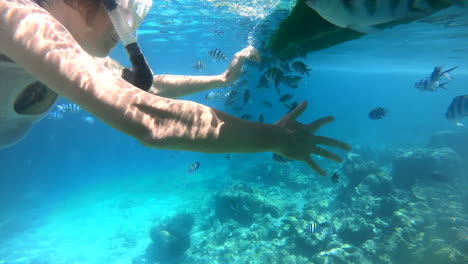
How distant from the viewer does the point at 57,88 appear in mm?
1515

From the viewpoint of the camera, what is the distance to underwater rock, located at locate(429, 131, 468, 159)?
24.1 metres

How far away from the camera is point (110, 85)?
1.57m

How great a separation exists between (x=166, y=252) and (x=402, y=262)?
399 inches

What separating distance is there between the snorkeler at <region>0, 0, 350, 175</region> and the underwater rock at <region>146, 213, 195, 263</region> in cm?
1127

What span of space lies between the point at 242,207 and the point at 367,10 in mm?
11730

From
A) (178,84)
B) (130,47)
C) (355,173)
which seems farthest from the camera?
(355,173)

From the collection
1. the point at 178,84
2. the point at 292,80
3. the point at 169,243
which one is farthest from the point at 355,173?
the point at 178,84

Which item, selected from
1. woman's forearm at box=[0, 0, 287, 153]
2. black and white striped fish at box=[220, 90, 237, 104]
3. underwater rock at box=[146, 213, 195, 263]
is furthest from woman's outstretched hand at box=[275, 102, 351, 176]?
underwater rock at box=[146, 213, 195, 263]

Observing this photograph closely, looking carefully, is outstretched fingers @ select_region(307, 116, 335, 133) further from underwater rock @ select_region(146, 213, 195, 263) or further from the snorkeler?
underwater rock @ select_region(146, 213, 195, 263)

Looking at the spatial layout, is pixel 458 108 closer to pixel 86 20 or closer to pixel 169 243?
pixel 86 20

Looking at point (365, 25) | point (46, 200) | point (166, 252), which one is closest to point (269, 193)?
point (166, 252)

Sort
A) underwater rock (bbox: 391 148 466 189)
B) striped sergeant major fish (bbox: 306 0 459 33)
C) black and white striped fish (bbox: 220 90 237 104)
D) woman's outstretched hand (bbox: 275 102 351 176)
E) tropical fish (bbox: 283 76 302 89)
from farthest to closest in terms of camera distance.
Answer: underwater rock (bbox: 391 148 466 189) < black and white striped fish (bbox: 220 90 237 104) < tropical fish (bbox: 283 76 302 89) < woman's outstretched hand (bbox: 275 102 351 176) < striped sergeant major fish (bbox: 306 0 459 33)

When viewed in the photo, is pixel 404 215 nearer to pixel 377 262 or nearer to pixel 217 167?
pixel 377 262

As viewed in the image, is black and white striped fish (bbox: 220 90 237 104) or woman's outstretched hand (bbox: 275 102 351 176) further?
black and white striped fish (bbox: 220 90 237 104)
